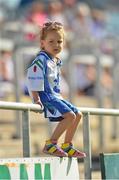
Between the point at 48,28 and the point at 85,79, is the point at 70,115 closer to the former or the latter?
the point at 48,28

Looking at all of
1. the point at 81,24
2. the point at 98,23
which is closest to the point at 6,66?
the point at 81,24

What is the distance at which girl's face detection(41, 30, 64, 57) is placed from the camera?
5.36 m

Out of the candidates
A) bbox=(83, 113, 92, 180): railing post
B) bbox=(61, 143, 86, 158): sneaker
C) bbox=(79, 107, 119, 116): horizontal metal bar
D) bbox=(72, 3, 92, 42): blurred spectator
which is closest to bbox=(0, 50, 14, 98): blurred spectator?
bbox=(72, 3, 92, 42): blurred spectator

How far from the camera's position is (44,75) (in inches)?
206

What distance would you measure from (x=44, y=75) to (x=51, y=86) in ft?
0.33

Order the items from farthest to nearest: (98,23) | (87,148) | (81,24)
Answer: (98,23) < (81,24) < (87,148)

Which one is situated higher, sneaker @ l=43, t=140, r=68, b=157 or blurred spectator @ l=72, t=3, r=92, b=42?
blurred spectator @ l=72, t=3, r=92, b=42

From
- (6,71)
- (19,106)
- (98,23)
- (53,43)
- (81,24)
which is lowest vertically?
(19,106)

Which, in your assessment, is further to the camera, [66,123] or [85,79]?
[85,79]

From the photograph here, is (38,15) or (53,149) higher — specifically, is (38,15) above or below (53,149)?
above

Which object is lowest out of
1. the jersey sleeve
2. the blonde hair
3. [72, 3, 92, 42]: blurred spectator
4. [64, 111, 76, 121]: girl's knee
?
[64, 111, 76, 121]: girl's knee

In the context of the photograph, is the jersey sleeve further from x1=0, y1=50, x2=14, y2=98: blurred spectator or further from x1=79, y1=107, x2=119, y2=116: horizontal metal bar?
x1=0, y1=50, x2=14, y2=98: blurred spectator

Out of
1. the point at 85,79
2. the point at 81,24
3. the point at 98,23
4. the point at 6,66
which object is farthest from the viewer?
the point at 98,23

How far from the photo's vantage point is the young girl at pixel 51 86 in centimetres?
519
